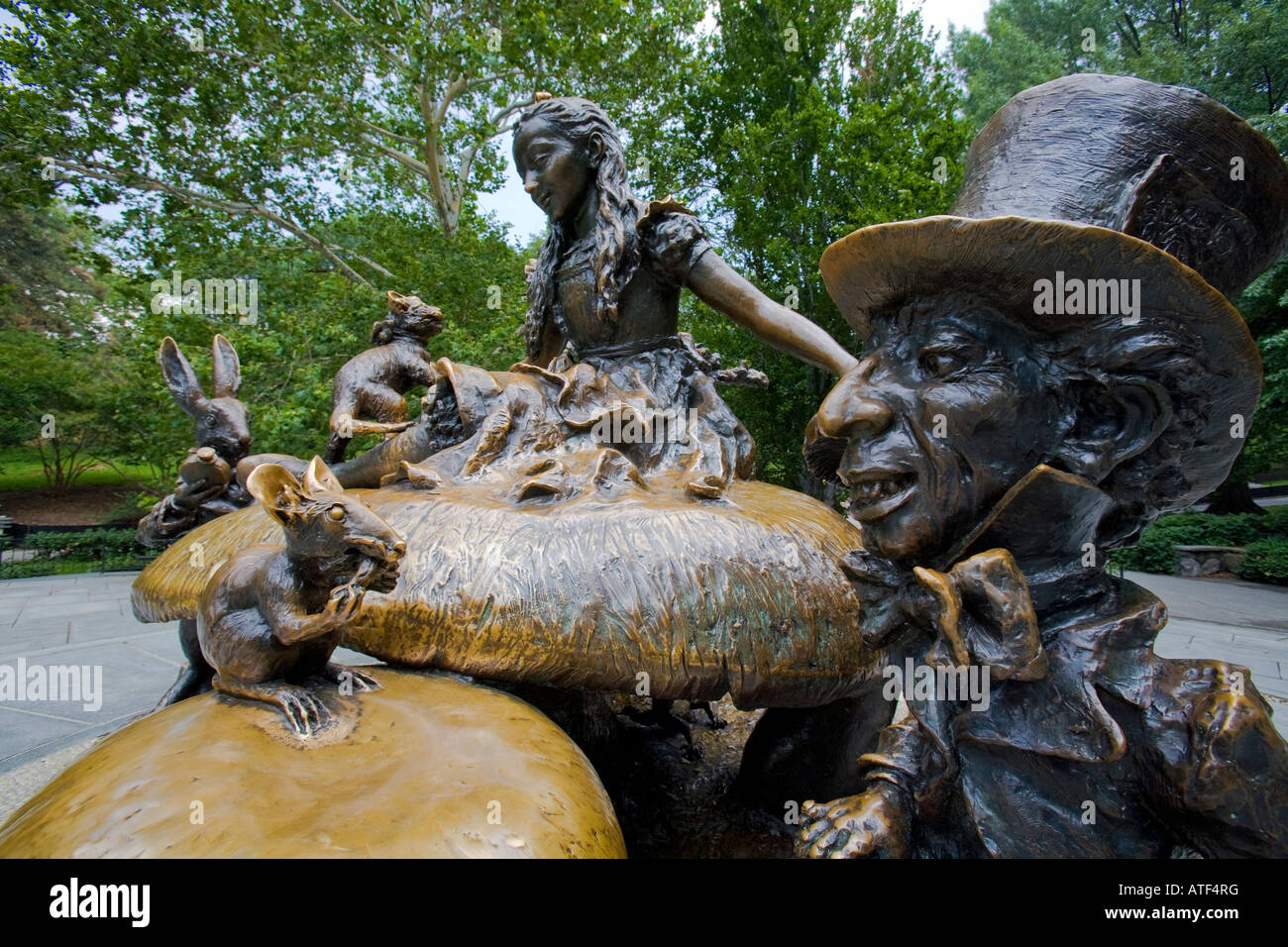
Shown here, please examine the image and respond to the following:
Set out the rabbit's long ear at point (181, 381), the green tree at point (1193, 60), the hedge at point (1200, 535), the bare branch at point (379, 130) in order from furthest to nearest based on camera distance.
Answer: the hedge at point (1200, 535) < the bare branch at point (379, 130) < the green tree at point (1193, 60) < the rabbit's long ear at point (181, 381)

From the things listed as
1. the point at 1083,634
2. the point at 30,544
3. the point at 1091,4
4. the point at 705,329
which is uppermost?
the point at 1091,4

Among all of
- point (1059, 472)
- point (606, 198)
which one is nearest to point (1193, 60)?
point (606, 198)

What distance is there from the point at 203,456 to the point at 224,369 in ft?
1.56

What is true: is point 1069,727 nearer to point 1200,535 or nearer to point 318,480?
point 318,480

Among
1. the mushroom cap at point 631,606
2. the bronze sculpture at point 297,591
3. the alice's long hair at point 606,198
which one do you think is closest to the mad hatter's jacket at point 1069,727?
the mushroom cap at point 631,606

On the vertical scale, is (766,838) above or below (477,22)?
below

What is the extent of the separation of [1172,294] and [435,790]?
1.52 metres

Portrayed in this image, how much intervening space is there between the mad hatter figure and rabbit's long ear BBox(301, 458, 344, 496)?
39.7 inches

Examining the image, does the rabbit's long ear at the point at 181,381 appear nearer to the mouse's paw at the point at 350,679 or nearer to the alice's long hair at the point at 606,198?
the alice's long hair at the point at 606,198

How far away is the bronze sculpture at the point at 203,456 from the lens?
2908mm

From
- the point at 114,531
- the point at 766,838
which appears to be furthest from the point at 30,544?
the point at 766,838

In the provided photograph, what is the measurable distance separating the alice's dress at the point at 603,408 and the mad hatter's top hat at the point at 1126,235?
0.90 metres

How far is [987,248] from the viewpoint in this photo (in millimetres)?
1323

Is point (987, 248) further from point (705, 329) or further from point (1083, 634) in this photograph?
point (705, 329)
